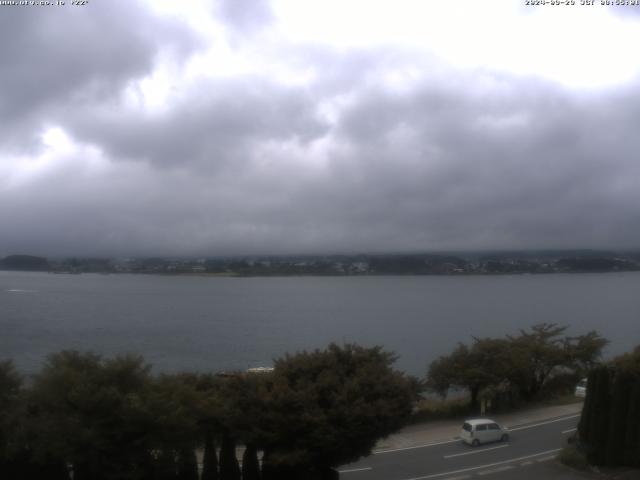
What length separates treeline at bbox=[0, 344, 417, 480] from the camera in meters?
14.6

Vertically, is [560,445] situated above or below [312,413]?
below

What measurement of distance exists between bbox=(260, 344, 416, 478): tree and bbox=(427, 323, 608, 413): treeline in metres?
15.6

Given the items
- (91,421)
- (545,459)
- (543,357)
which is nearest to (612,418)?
(545,459)

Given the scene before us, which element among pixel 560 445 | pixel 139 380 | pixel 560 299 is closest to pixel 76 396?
pixel 139 380

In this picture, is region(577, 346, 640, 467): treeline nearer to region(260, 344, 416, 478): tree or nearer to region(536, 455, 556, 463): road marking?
region(536, 455, 556, 463): road marking

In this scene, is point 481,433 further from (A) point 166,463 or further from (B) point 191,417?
(A) point 166,463

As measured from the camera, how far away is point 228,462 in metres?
17.1

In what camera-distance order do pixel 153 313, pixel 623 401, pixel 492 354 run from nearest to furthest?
1. pixel 623 401
2. pixel 492 354
3. pixel 153 313

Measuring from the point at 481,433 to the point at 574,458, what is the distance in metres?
4.33

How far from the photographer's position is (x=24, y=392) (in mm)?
15805

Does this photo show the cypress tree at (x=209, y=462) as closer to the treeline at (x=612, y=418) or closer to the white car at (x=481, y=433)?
the white car at (x=481, y=433)

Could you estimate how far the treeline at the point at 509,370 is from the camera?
108 ft

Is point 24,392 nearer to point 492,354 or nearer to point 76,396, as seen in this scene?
point 76,396

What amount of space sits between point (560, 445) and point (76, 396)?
57.2 ft
